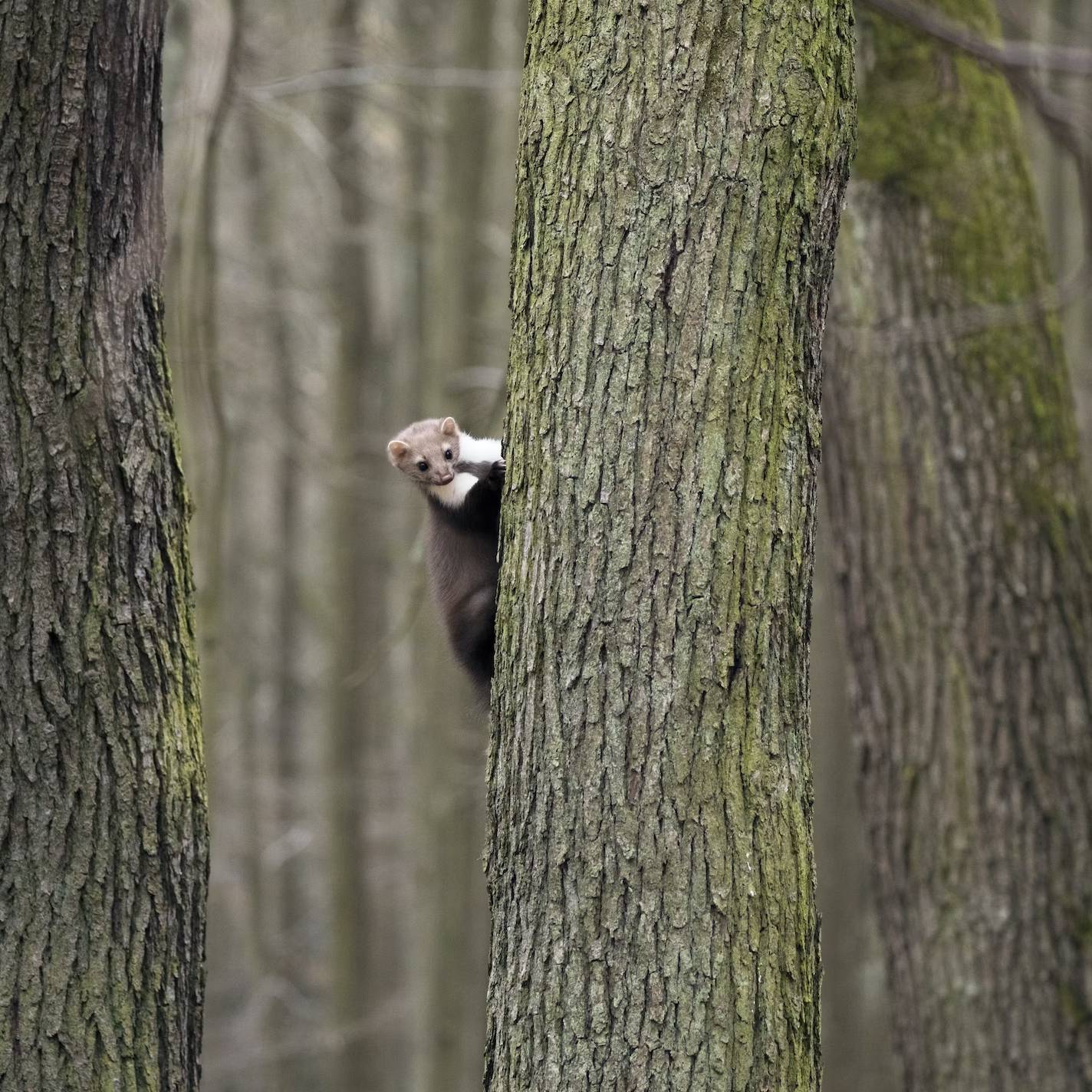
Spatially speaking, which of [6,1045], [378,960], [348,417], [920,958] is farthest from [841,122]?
[378,960]

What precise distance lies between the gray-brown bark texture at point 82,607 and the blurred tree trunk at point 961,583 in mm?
3088

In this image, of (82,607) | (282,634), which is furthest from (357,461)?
(82,607)

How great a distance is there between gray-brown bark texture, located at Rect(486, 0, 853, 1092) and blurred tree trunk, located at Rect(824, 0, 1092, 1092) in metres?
2.60

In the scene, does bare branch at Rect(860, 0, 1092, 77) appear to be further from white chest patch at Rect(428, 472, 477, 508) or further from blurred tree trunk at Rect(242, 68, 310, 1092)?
blurred tree trunk at Rect(242, 68, 310, 1092)

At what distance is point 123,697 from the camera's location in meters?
3.36

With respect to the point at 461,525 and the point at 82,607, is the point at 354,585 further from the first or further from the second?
the point at 82,607

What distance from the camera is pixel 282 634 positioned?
50.3 feet

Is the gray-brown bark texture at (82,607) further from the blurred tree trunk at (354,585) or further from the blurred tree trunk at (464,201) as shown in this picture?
the blurred tree trunk at (354,585)

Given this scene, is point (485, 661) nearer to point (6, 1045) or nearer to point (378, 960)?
point (6, 1045)

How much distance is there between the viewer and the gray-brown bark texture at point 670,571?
284 cm

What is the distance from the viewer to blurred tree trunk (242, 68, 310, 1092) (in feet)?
43.4

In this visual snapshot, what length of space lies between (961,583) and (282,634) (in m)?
11.0

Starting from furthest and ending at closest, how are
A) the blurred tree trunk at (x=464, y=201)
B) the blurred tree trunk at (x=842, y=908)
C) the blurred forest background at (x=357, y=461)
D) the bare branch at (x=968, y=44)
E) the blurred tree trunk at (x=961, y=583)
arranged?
the blurred tree trunk at (x=464, y=201) < the blurred tree trunk at (x=842, y=908) < the blurred forest background at (x=357, y=461) < the blurred tree trunk at (x=961, y=583) < the bare branch at (x=968, y=44)

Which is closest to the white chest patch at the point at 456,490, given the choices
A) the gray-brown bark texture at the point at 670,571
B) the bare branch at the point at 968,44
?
the gray-brown bark texture at the point at 670,571
